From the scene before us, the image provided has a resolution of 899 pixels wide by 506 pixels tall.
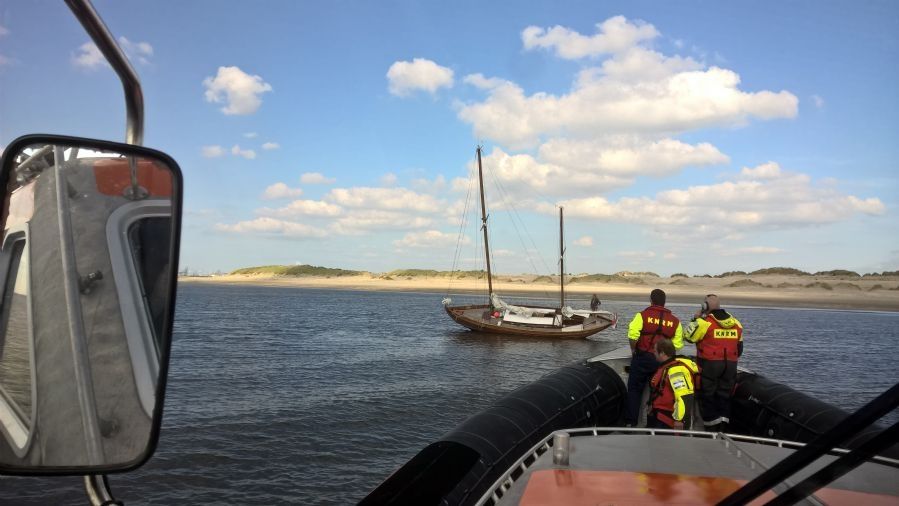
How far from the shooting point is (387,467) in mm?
12625

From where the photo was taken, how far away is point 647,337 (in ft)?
29.7

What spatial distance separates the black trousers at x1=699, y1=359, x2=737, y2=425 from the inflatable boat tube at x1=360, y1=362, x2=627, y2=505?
5.29 ft

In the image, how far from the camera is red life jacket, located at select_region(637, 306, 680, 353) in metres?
8.82

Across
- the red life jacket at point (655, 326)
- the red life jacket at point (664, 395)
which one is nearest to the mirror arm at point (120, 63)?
the red life jacket at point (664, 395)

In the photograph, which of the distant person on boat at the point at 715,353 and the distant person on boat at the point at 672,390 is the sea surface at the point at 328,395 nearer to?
the distant person on boat at the point at 672,390

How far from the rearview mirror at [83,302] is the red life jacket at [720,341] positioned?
8542 millimetres

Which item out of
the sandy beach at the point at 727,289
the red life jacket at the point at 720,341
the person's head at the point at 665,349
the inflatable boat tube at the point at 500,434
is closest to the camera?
the inflatable boat tube at the point at 500,434

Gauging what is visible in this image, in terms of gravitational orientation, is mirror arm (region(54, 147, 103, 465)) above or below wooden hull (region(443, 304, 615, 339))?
above

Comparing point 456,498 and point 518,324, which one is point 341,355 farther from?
point 456,498

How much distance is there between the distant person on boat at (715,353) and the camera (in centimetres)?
862

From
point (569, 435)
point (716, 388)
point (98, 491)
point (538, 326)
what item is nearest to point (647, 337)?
point (716, 388)

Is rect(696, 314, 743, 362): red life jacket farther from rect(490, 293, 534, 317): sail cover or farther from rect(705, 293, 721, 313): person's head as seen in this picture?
rect(490, 293, 534, 317): sail cover

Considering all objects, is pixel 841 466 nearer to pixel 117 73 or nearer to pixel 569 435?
pixel 117 73

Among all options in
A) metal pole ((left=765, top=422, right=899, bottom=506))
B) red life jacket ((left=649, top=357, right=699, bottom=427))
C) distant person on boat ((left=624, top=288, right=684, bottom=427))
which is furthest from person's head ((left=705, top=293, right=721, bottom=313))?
metal pole ((left=765, top=422, right=899, bottom=506))
